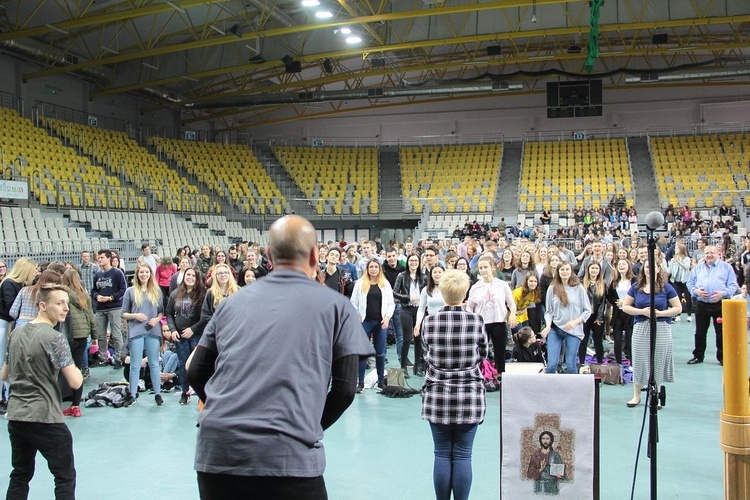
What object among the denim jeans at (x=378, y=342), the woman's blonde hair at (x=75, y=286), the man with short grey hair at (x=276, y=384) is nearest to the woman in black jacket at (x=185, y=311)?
the woman's blonde hair at (x=75, y=286)

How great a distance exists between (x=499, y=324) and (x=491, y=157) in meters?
23.9

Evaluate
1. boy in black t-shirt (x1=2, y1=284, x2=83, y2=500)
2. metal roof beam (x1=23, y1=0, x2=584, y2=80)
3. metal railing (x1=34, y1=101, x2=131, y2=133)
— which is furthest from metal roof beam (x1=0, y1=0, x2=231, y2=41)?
boy in black t-shirt (x1=2, y1=284, x2=83, y2=500)

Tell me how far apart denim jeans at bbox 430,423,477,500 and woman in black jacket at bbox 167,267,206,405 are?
375 centimetres

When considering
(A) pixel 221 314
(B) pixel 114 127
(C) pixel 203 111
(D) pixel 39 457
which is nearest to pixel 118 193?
(B) pixel 114 127

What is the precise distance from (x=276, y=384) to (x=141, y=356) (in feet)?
18.7

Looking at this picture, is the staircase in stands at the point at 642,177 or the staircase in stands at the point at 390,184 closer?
the staircase in stands at the point at 642,177

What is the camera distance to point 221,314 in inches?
85.3

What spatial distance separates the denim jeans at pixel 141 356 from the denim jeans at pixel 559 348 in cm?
422

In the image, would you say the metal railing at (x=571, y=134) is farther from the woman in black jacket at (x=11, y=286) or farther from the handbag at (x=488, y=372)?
the woman in black jacket at (x=11, y=286)

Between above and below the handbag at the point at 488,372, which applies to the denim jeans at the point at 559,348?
above

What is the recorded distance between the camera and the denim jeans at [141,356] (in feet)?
23.4

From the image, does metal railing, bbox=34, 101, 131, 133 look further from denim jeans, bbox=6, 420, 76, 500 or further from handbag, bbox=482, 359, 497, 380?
denim jeans, bbox=6, 420, 76, 500

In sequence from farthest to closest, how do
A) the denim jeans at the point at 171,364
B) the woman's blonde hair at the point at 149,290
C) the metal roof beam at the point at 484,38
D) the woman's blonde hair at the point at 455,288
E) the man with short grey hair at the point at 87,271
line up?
the metal roof beam at the point at 484,38 < the man with short grey hair at the point at 87,271 < the denim jeans at the point at 171,364 < the woman's blonde hair at the point at 149,290 < the woman's blonde hair at the point at 455,288

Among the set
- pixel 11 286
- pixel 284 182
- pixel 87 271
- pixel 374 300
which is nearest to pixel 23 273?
pixel 11 286
